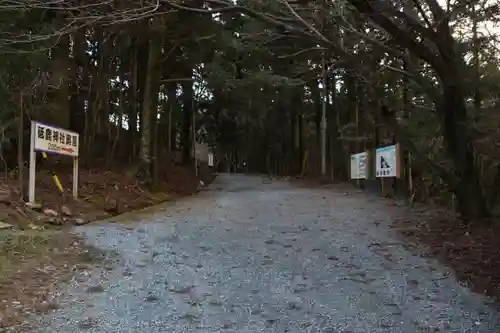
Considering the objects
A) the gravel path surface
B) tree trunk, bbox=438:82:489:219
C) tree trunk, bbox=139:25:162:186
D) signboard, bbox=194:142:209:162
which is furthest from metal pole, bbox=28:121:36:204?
signboard, bbox=194:142:209:162

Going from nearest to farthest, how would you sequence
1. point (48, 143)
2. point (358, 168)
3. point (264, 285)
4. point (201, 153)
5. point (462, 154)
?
1. point (264, 285)
2. point (462, 154)
3. point (48, 143)
4. point (358, 168)
5. point (201, 153)

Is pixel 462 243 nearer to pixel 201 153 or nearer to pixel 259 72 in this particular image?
pixel 259 72

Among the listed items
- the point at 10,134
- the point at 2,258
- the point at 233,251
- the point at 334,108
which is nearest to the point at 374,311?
the point at 233,251

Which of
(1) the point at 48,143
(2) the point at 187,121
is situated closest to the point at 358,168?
(2) the point at 187,121

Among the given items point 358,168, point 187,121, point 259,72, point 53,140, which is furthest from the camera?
point 187,121

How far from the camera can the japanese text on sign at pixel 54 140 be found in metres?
9.71

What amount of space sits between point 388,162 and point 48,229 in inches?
364

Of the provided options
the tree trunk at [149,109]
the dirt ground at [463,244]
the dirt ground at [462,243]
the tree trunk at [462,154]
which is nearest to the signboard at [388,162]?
the dirt ground at [462,243]

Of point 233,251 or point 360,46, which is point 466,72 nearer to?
point 360,46

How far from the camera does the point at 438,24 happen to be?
790cm

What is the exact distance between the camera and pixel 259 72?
57.7 ft

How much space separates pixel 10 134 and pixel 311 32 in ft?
24.9

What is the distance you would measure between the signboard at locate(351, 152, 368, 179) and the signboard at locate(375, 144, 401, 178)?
6.76ft

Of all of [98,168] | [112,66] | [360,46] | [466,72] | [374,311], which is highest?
[112,66]
